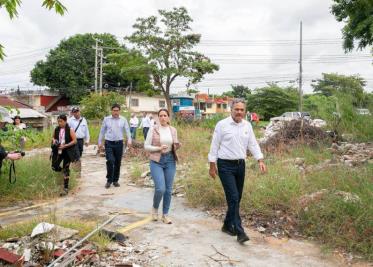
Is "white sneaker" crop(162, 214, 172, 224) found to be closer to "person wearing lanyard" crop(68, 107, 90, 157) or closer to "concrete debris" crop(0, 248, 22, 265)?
"concrete debris" crop(0, 248, 22, 265)

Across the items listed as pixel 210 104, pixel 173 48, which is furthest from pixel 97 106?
pixel 210 104

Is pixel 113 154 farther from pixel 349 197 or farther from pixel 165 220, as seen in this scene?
pixel 349 197

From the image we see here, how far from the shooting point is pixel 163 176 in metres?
5.85

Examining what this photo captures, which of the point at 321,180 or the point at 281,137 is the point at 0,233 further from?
the point at 281,137

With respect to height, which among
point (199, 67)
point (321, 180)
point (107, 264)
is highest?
point (199, 67)

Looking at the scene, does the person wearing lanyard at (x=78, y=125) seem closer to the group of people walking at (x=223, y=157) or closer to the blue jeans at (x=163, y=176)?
the group of people walking at (x=223, y=157)

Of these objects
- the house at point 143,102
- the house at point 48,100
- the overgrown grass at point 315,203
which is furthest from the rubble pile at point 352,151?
the house at point 48,100

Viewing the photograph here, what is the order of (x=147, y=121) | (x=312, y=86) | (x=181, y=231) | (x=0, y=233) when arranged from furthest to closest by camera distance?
1. (x=312, y=86)
2. (x=147, y=121)
3. (x=181, y=231)
4. (x=0, y=233)

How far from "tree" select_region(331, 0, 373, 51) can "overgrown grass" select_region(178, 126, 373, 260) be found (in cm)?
402

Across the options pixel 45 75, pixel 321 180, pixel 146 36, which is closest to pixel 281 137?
pixel 321 180

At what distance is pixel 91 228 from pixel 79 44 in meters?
44.9

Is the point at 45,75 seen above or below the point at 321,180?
above

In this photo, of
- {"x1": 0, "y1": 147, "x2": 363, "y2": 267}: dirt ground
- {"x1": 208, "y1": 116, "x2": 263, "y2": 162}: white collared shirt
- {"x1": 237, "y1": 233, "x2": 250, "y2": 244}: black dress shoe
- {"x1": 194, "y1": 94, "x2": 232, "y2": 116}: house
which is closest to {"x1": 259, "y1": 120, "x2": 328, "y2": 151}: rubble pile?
{"x1": 0, "y1": 147, "x2": 363, "y2": 267}: dirt ground

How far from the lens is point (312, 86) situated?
181ft
